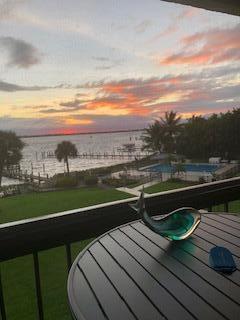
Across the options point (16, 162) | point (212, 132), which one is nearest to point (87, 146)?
point (16, 162)

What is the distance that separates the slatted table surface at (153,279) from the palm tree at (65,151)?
2.09m

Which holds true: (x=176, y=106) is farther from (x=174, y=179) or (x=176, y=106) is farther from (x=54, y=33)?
(x=54, y=33)

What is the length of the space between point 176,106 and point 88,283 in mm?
3225

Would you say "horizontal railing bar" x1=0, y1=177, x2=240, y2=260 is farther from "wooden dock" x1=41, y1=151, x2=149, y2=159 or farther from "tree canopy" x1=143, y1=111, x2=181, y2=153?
"wooden dock" x1=41, y1=151, x2=149, y2=159

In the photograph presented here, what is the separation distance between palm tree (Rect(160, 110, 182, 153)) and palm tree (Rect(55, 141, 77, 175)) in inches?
41.7

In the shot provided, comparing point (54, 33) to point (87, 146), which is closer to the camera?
point (54, 33)

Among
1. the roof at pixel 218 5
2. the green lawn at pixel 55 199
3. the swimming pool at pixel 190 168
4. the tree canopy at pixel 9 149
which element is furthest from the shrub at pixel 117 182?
the roof at pixel 218 5

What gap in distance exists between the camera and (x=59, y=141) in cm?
338

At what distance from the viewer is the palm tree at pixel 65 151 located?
352 cm

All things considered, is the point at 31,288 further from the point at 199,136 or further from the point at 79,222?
the point at 79,222

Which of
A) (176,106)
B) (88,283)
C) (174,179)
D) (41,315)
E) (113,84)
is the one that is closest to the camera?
(88,283)

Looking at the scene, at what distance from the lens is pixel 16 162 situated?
2.71 m

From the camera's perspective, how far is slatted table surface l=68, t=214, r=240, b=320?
35.8 inches

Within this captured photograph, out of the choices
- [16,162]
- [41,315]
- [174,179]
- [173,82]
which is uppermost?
[173,82]
